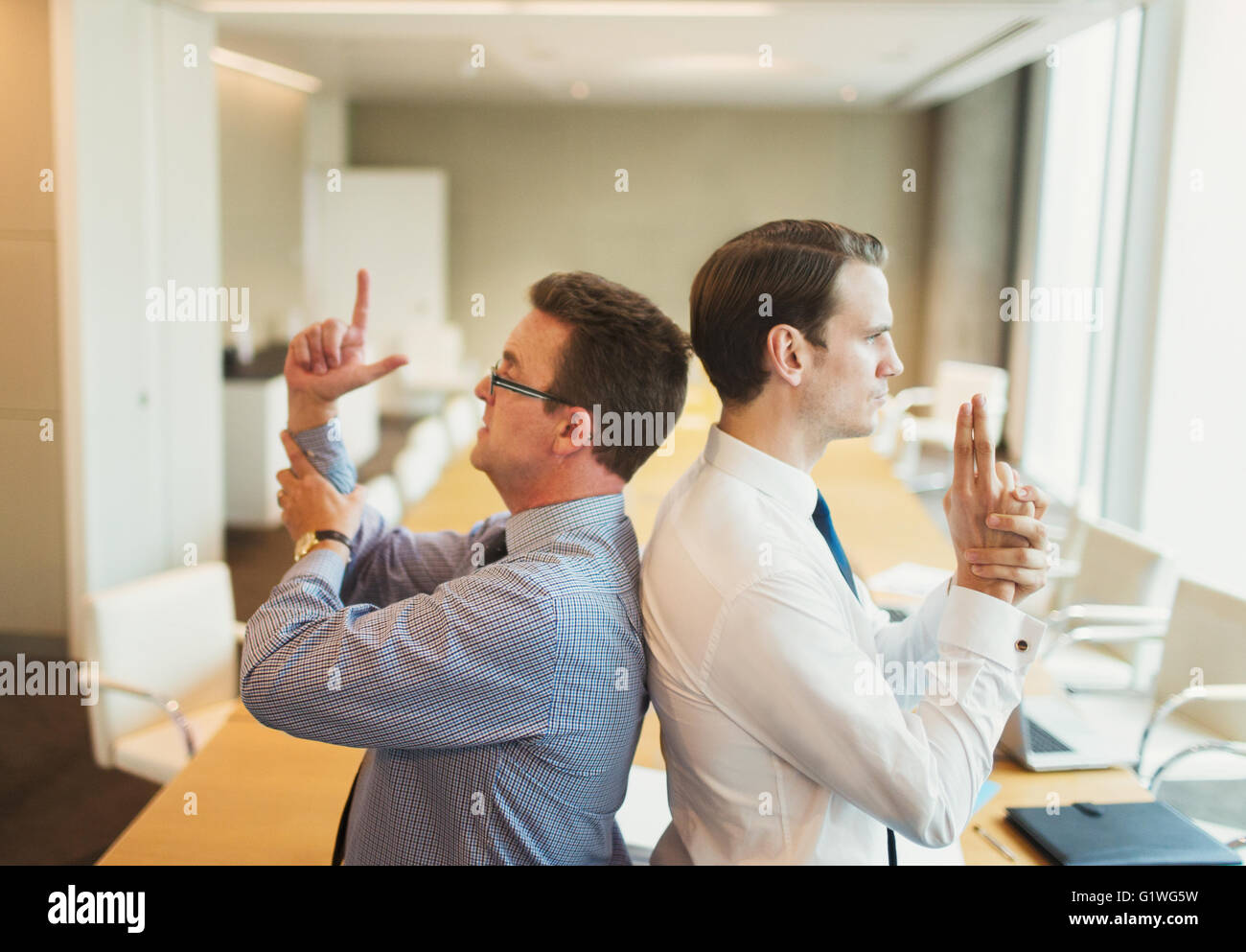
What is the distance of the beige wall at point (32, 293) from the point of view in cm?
341

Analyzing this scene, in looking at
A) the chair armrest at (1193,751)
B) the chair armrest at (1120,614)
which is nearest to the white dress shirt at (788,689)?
the chair armrest at (1193,751)

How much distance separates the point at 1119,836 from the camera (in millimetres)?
1383

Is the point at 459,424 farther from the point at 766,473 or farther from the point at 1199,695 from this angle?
the point at 766,473

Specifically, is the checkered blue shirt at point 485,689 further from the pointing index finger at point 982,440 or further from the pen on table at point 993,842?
the pen on table at point 993,842

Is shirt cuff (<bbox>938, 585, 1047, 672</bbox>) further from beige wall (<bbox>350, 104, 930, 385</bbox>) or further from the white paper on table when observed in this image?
beige wall (<bbox>350, 104, 930, 385</bbox>)

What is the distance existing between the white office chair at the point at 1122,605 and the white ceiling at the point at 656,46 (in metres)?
2.71

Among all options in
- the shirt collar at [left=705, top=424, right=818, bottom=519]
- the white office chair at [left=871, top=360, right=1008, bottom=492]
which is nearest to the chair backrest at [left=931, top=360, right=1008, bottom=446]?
the white office chair at [left=871, top=360, right=1008, bottom=492]

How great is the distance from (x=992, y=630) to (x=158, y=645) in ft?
6.74

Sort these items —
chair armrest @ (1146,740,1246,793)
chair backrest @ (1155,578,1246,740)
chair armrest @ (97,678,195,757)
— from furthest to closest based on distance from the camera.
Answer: chair backrest @ (1155,578,1246,740) → chair armrest @ (97,678,195,757) → chair armrest @ (1146,740,1246,793)

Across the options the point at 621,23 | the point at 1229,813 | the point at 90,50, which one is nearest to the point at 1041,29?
the point at 621,23

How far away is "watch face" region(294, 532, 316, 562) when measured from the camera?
119 centimetres

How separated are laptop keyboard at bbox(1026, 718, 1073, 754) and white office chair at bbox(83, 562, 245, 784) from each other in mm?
1663

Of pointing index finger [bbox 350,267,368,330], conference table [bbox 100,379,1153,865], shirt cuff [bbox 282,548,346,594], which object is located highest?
pointing index finger [bbox 350,267,368,330]
